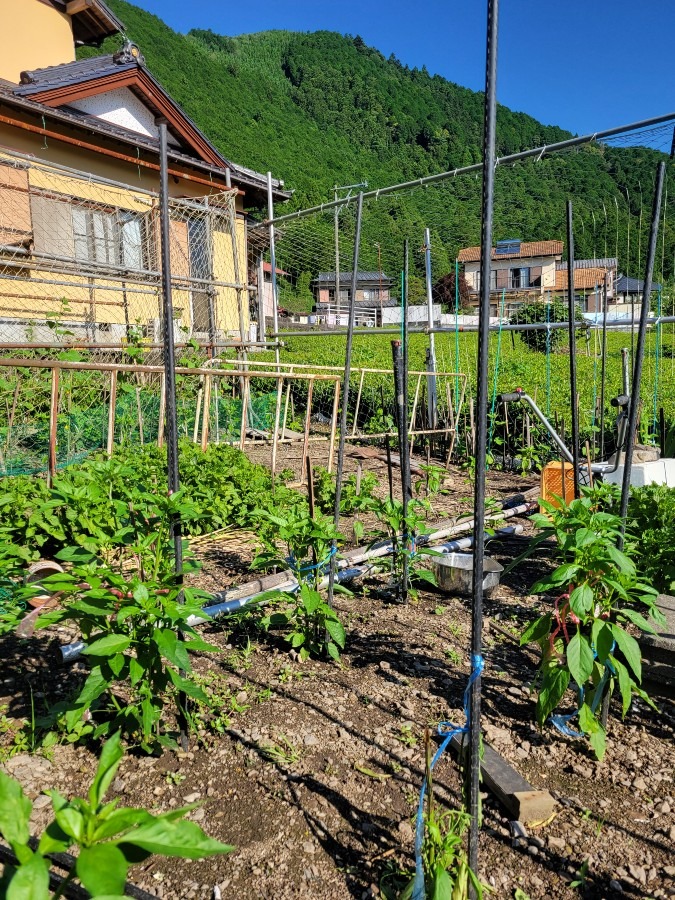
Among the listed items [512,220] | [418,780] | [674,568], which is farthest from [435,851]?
[512,220]

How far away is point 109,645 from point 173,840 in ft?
3.37

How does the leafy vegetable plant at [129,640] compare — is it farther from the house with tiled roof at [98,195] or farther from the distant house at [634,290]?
the house with tiled roof at [98,195]

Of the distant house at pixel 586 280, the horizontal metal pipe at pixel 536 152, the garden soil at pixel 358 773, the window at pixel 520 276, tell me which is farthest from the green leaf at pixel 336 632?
the window at pixel 520 276

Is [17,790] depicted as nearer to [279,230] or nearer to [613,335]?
[279,230]

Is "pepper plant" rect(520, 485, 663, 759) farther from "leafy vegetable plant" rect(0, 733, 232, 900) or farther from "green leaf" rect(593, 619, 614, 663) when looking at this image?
"leafy vegetable plant" rect(0, 733, 232, 900)

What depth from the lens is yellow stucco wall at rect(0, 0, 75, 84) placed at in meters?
12.0

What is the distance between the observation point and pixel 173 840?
760 mm

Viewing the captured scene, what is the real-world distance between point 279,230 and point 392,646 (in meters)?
9.34

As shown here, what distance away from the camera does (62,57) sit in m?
13.3

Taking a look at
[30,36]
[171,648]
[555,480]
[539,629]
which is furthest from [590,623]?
[30,36]

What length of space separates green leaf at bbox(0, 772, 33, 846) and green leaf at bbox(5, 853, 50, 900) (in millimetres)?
42

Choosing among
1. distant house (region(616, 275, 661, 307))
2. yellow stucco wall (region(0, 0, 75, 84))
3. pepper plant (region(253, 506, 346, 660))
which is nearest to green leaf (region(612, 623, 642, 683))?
pepper plant (region(253, 506, 346, 660))

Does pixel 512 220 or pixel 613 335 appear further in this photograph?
pixel 613 335

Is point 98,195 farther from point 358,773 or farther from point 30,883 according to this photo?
point 30,883
